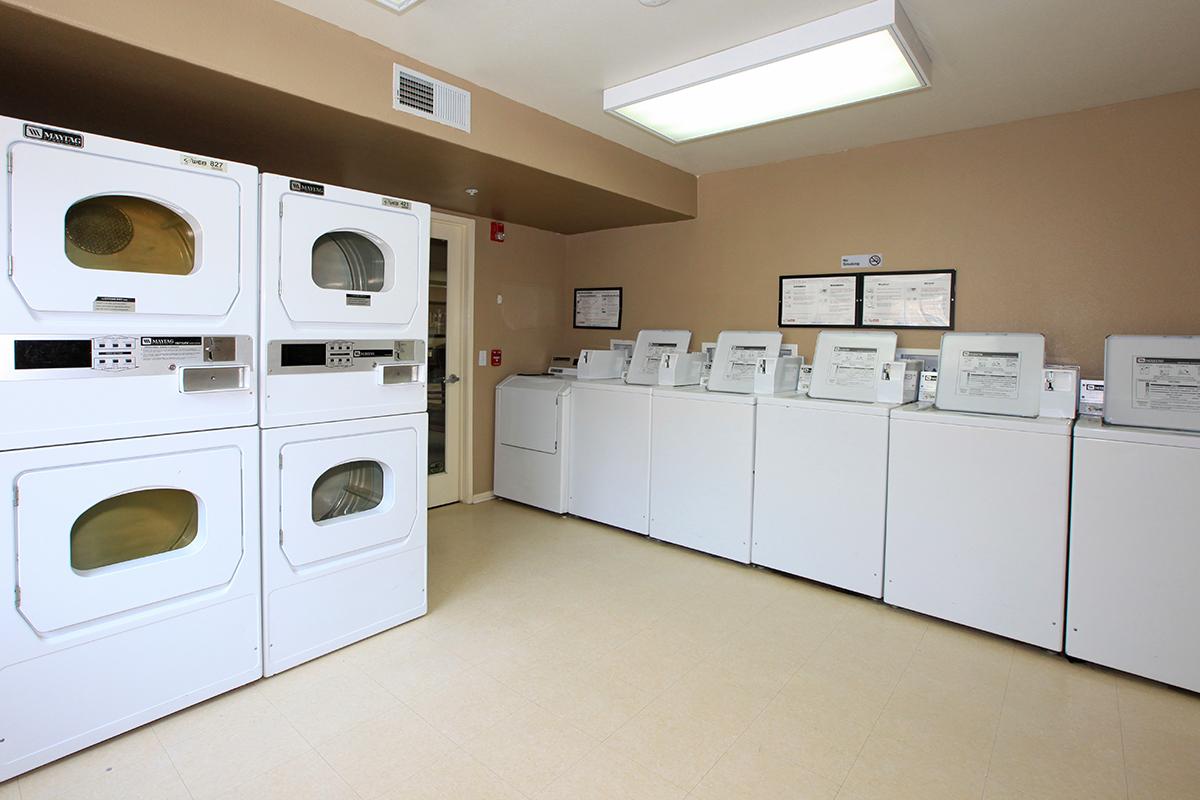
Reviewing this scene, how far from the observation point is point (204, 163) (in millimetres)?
2137

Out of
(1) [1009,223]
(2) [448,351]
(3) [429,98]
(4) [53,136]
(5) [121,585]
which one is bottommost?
(5) [121,585]

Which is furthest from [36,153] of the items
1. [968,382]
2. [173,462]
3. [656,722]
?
[968,382]

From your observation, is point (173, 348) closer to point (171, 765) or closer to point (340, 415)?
point (340, 415)

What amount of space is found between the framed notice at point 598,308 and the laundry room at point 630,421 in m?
1.18

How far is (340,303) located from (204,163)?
64cm

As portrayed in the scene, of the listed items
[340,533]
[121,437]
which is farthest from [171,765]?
[121,437]

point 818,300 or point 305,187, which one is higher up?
point 305,187

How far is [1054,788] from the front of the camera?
193 cm

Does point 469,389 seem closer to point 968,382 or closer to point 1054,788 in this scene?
point 968,382

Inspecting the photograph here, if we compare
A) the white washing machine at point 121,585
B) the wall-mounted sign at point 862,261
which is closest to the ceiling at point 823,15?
the wall-mounted sign at point 862,261

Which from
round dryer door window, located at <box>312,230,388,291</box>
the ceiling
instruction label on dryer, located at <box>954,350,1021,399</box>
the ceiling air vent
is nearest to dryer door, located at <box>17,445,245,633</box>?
round dryer door window, located at <box>312,230,388,291</box>

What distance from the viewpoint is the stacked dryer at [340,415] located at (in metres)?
2.38

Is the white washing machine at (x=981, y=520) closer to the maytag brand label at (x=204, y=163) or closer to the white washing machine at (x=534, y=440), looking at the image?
the white washing machine at (x=534, y=440)

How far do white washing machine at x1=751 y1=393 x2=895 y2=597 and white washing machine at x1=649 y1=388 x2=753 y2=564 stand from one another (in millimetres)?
85
